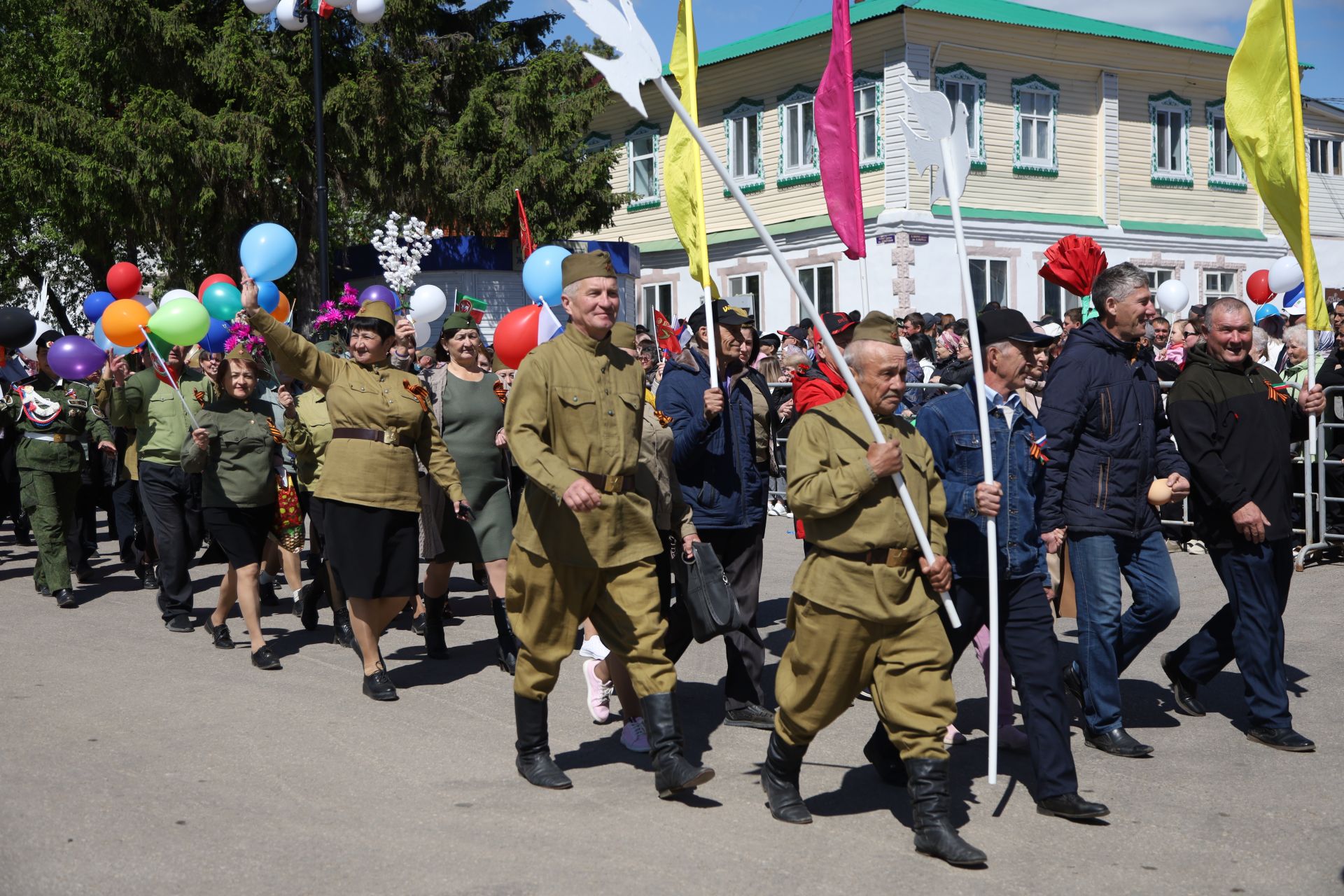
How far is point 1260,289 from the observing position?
20203 mm

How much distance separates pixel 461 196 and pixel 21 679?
18859 millimetres

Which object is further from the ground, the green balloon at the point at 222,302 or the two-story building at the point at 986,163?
the two-story building at the point at 986,163

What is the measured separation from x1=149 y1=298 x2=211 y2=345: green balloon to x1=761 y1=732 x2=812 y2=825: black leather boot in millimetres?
6012

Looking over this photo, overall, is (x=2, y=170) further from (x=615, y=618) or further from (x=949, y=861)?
(x=949, y=861)

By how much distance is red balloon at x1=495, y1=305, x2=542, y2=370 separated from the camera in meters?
8.77

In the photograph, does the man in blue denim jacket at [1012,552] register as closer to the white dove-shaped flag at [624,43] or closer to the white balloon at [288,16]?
the white dove-shaped flag at [624,43]

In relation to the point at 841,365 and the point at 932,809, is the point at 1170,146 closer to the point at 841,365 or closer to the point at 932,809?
the point at 841,365

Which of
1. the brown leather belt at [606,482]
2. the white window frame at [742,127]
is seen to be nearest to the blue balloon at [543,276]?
the brown leather belt at [606,482]

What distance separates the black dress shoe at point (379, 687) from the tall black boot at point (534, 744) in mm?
1652

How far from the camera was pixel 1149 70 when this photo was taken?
29797 millimetres

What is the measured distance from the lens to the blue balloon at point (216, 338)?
11.3m

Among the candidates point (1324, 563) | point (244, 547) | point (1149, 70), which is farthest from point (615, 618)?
Answer: point (1149, 70)

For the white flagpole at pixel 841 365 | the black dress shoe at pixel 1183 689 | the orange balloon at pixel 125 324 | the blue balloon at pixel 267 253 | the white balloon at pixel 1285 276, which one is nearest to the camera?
the white flagpole at pixel 841 365

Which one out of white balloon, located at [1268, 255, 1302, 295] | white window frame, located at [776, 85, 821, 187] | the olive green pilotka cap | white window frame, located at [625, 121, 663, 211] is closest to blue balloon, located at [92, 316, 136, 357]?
the olive green pilotka cap
